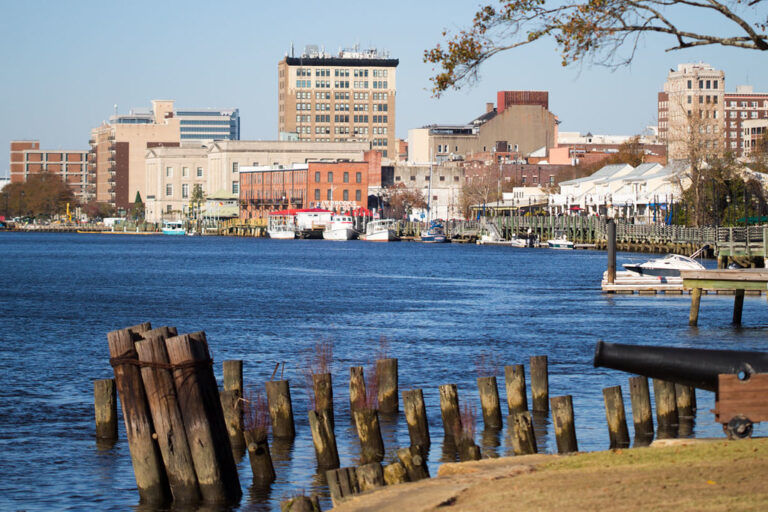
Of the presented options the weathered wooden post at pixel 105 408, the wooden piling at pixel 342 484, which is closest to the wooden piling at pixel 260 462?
the weathered wooden post at pixel 105 408

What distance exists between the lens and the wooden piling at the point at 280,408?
19594mm

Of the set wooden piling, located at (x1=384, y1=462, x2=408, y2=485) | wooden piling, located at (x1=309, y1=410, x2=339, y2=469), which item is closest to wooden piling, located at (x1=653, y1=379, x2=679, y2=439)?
wooden piling, located at (x1=309, y1=410, x2=339, y2=469)

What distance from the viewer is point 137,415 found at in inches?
574

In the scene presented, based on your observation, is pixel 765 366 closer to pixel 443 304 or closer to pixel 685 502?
pixel 685 502

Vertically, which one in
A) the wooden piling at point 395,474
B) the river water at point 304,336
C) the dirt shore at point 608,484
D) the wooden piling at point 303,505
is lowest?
the river water at point 304,336

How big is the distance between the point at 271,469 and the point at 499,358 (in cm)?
1594

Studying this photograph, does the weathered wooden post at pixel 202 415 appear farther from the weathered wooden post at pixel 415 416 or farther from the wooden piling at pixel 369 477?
the weathered wooden post at pixel 415 416

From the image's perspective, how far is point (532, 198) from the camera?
17612 centimetres

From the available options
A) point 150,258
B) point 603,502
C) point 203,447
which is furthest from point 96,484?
point 150,258

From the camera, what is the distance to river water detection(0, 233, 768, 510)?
63.7 ft

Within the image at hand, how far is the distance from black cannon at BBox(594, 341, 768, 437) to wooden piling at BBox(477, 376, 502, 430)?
18.0 ft

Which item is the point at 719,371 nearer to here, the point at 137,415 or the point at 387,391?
the point at 137,415

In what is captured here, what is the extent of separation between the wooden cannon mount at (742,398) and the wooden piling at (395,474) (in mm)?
3691

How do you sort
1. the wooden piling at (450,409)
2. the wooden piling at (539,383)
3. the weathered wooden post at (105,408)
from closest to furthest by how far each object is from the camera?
1. the wooden piling at (450,409)
2. the weathered wooden post at (105,408)
3. the wooden piling at (539,383)
